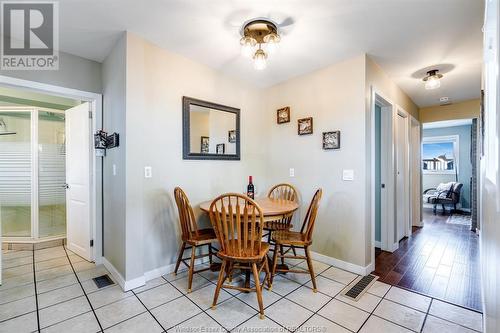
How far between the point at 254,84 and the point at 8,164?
12.4 ft

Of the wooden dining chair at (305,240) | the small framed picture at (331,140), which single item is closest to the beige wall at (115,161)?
the wooden dining chair at (305,240)

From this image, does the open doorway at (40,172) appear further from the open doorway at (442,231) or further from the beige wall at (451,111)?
the beige wall at (451,111)

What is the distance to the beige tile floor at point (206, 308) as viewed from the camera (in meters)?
1.67

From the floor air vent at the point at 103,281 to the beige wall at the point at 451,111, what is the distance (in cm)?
600

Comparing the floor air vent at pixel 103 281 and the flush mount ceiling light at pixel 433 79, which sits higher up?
the flush mount ceiling light at pixel 433 79

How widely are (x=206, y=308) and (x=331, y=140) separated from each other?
2.19 m

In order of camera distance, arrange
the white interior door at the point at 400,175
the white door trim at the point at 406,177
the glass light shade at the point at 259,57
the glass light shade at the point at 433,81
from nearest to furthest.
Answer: the glass light shade at the point at 259,57 < the glass light shade at the point at 433,81 < the white interior door at the point at 400,175 < the white door trim at the point at 406,177

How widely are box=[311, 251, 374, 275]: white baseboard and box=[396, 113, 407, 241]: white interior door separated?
1.26m

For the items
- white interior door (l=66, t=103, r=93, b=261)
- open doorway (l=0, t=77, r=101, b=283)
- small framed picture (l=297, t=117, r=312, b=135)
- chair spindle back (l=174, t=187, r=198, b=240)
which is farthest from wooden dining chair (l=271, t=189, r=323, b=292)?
open doorway (l=0, t=77, r=101, b=283)

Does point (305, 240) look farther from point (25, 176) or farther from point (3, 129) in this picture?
point (3, 129)

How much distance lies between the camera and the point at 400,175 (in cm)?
350

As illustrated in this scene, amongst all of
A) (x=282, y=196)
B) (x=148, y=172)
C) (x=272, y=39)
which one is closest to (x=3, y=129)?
(x=148, y=172)

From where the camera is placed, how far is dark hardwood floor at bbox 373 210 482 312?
84.4 inches

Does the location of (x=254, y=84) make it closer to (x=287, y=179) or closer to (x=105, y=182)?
(x=287, y=179)
